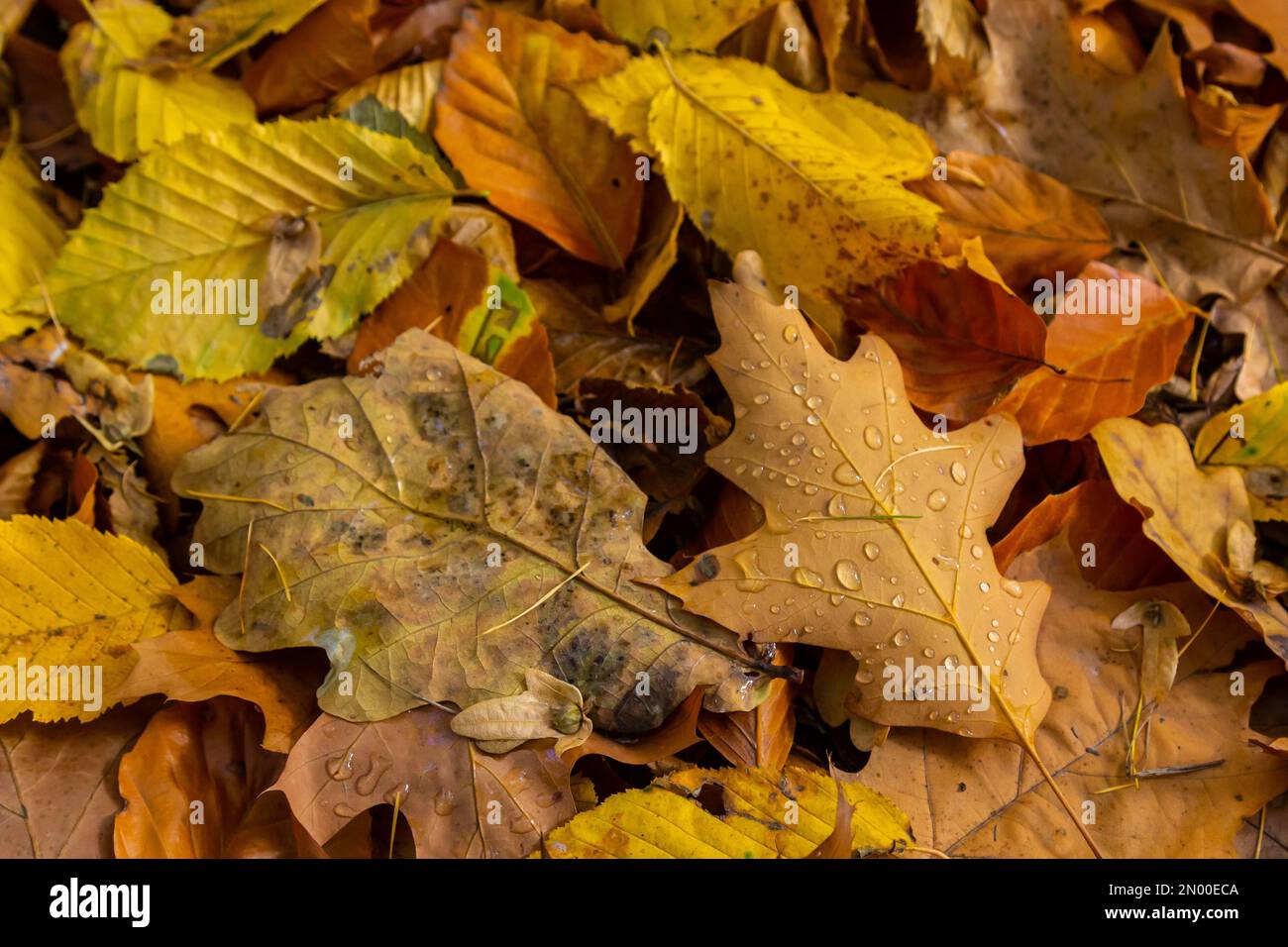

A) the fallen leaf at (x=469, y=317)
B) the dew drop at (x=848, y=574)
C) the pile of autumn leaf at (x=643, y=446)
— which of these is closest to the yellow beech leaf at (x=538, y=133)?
the pile of autumn leaf at (x=643, y=446)

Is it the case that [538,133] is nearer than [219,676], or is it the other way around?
[219,676]

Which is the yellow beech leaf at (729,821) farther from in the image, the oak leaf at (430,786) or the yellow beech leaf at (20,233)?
the yellow beech leaf at (20,233)

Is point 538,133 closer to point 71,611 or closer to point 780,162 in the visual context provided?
point 780,162

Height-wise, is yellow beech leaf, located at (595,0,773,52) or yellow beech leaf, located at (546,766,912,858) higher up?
yellow beech leaf, located at (595,0,773,52)

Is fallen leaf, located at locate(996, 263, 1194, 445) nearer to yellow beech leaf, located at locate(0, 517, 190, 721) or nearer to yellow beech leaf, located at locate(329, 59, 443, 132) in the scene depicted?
yellow beech leaf, located at locate(329, 59, 443, 132)

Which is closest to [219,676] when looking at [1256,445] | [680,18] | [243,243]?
[243,243]

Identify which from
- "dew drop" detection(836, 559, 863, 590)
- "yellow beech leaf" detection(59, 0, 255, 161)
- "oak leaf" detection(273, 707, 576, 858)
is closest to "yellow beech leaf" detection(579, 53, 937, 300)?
"dew drop" detection(836, 559, 863, 590)
